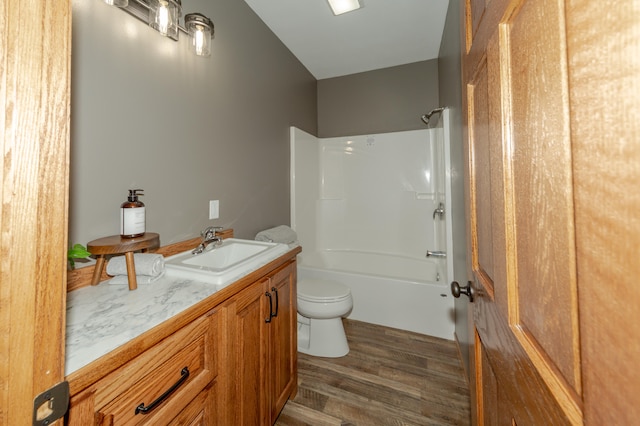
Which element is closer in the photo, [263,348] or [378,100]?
[263,348]

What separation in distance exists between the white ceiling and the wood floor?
2628mm

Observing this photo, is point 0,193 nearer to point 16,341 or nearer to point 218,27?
point 16,341

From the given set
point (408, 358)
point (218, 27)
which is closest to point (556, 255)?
point (408, 358)

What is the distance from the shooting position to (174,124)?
1.30m

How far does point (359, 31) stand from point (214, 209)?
1989 millimetres

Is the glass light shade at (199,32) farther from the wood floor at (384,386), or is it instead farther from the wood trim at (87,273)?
the wood floor at (384,386)

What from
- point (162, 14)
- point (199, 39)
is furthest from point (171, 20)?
point (199, 39)

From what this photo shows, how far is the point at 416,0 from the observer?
6.17 feet

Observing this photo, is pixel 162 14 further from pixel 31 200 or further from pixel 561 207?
pixel 561 207

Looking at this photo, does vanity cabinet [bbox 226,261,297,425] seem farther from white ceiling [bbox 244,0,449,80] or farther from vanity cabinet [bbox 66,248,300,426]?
white ceiling [bbox 244,0,449,80]

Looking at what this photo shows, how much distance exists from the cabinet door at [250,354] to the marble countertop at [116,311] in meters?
0.13

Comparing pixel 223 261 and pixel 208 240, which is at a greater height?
pixel 208 240

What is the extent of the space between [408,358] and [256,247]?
1395mm

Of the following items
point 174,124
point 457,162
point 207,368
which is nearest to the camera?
point 207,368
